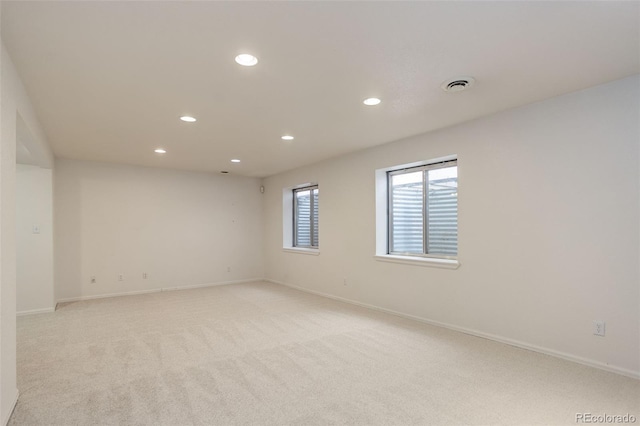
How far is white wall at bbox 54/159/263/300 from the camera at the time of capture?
18.9 ft

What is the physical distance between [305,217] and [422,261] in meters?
3.24

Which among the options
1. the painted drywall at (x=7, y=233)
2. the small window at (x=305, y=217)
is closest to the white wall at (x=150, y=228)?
the small window at (x=305, y=217)

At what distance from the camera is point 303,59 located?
2.35 meters

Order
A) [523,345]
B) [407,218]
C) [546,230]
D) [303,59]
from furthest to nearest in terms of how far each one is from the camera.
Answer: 1. [407,218]
2. [523,345]
3. [546,230]
4. [303,59]

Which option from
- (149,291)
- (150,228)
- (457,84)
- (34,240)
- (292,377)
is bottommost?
(149,291)

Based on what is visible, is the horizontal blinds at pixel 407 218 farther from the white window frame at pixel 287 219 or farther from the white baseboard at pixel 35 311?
the white baseboard at pixel 35 311

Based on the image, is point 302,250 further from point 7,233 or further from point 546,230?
point 7,233

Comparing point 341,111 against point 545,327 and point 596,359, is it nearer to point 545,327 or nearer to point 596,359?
point 545,327

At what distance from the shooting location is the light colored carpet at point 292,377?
2174 millimetres

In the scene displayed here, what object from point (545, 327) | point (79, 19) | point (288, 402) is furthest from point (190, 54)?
point (545, 327)

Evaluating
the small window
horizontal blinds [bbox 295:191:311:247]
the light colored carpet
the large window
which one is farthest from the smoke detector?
horizontal blinds [bbox 295:191:311:247]

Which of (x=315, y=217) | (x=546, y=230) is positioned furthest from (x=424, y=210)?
(x=315, y=217)

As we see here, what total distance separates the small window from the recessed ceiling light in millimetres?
4256

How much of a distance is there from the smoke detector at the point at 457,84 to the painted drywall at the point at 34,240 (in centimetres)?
558
